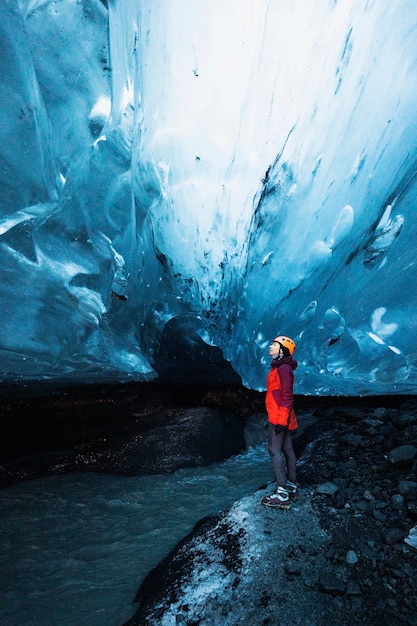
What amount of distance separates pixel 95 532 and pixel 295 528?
2.00m

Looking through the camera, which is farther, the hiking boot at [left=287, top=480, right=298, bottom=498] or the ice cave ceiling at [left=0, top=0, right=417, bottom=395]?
the ice cave ceiling at [left=0, top=0, right=417, bottom=395]

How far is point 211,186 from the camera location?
4410 mm

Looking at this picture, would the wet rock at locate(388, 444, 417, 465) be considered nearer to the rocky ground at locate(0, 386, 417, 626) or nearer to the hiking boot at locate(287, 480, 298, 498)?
the rocky ground at locate(0, 386, 417, 626)

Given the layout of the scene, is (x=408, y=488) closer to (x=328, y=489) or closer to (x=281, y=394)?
(x=328, y=489)

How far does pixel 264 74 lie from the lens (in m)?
3.67

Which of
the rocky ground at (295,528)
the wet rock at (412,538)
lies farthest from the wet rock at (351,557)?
the wet rock at (412,538)

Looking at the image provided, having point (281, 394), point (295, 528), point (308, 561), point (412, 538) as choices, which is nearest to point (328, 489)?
point (295, 528)

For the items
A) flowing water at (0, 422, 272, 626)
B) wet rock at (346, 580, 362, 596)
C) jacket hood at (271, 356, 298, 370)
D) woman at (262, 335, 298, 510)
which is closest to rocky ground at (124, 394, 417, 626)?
wet rock at (346, 580, 362, 596)

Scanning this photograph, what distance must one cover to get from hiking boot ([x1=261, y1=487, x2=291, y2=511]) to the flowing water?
A: 0.59 m

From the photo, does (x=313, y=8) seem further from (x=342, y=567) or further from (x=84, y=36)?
(x=342, y=567)

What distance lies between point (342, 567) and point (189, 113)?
4.55 metres

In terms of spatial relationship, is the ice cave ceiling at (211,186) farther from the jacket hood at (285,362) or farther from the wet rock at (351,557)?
the wet rock at (351,557)

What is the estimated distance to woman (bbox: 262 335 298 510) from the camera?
127 inches

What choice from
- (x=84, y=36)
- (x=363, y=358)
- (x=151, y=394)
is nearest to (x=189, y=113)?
(x=84, y=36)
